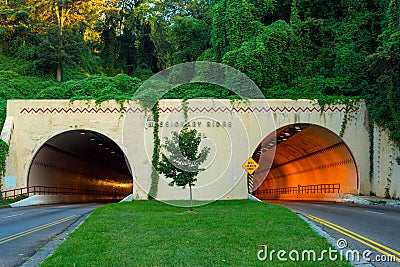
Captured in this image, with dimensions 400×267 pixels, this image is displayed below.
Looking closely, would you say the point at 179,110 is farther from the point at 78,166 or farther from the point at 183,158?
the point at 78,166

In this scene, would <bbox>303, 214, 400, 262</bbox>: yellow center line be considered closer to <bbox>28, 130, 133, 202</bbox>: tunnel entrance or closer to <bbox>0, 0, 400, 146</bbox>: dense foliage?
<bbox>0, 0, 400, 146</bbox>: dense foliage

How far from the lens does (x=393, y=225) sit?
16406 millimetres

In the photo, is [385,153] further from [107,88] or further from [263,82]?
[107,88]

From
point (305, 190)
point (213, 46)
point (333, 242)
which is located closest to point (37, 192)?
point (213, 46)

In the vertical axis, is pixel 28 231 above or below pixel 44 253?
below

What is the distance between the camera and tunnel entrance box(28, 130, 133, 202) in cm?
3594

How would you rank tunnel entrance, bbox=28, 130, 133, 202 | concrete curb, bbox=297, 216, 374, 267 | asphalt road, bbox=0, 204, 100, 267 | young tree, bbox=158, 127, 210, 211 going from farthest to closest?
tunnel entrance, bbox=28, 130, 133, 202 < young tree, bbox=158, 127, 210, 211 < asphalt road, bbox=0, 204, 100, 267 < concrete curb, bbox=297, 216, 374, 267

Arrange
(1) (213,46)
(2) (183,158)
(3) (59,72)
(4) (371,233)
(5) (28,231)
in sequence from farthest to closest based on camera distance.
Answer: (3) (59,72), (1) (213,46), (2) (183,158), (5) (28,231), (4) (371,233)

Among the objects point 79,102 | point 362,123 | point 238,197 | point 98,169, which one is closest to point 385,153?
point 362,123

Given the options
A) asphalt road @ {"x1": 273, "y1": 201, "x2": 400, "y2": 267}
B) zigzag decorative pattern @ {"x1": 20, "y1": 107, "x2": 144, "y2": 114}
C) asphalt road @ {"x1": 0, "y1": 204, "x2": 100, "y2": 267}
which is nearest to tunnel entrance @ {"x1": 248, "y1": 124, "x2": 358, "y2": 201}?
zigzag decorative pattern @ {"x1": 20, "y1": 107, "x2": 144, "y2": 114}

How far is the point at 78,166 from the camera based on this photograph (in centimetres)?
4797

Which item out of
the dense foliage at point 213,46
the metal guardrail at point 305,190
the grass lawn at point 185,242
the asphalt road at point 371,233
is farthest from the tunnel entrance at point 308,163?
the grass lawn at point 185,242

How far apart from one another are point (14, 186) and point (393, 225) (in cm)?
2390

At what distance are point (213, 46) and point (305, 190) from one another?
1478 cm
